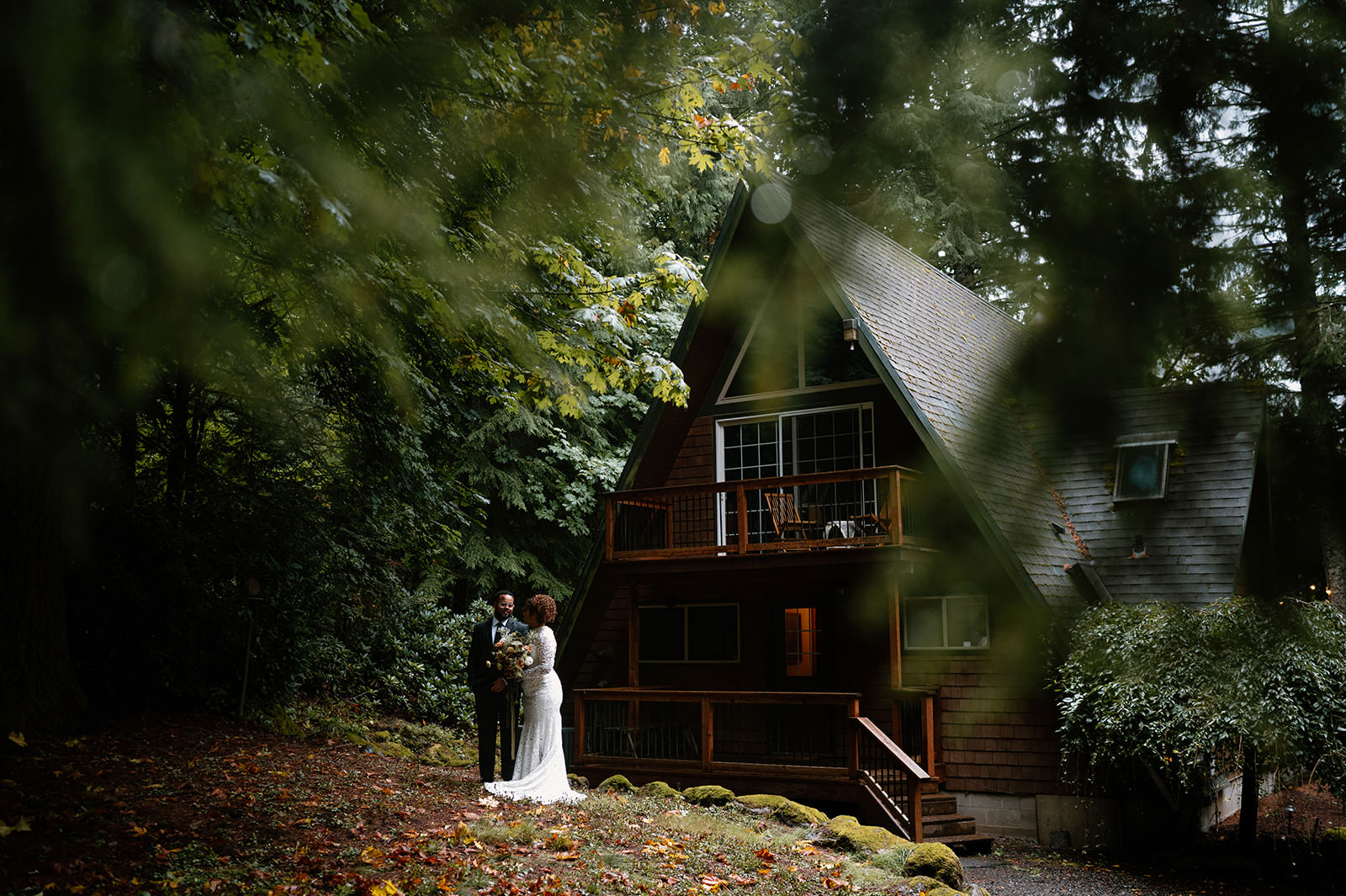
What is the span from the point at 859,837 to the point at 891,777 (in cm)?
273

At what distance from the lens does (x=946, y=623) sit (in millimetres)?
13648

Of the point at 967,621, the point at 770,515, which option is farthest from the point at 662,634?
the point at 967,621

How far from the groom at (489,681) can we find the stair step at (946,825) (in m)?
4.86

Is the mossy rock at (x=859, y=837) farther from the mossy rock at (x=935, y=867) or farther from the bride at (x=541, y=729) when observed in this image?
the bride at (x=541, y=729)

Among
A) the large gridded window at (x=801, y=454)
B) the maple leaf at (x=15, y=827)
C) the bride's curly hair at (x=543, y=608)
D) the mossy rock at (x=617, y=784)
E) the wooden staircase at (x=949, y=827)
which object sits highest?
the large gridded window at (x=801, y=454)

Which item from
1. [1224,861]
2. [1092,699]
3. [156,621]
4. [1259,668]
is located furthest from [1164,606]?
[156,621]

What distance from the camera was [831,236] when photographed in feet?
8.02

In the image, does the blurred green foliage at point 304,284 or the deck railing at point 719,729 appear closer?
the blurred green foliage at point 304,284

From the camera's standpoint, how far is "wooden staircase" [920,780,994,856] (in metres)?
11.7

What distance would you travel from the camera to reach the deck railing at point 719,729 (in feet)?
40.7

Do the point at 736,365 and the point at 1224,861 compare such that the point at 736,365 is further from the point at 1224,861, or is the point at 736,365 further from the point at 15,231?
the point at 15,231

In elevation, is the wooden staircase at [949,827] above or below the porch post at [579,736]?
below

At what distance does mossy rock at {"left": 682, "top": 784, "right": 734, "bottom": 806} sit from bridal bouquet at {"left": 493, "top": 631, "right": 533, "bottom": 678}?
9.22 ft

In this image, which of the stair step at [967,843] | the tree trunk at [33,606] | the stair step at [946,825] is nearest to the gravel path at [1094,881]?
the stair step at [967,843]
